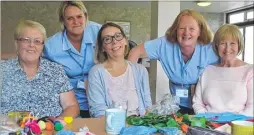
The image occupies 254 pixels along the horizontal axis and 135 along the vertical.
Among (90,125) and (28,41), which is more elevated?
(28,41)

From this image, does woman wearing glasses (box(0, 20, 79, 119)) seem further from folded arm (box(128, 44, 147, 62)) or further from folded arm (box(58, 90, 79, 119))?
folded arm (box(128, 44, 147, 62))

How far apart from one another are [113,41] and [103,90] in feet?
0.71

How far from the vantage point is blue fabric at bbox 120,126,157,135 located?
81 centimetres

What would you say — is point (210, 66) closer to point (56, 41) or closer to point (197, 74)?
point (197, 74)

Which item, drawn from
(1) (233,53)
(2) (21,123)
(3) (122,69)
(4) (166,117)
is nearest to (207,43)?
(1) (233,53)

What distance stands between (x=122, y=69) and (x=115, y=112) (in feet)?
1.64

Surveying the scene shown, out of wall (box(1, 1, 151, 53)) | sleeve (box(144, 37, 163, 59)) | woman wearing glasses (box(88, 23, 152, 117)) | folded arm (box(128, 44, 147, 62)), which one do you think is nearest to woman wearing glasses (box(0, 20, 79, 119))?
woman wearing glasses (box(88, 23, 152, 117))

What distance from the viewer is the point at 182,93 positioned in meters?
1.44

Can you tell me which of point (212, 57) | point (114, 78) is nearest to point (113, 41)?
point (114, 78)

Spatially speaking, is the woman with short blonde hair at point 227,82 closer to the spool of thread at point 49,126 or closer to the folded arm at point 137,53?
the folded arm at point 137,53

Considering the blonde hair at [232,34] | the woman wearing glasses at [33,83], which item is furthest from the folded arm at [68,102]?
the blonde hair at [232,34]

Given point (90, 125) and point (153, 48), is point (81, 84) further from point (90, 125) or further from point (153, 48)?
point (90, 125)

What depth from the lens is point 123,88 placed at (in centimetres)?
127

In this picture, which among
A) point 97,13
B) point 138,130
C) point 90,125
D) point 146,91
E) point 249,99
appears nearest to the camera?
point 138,130
